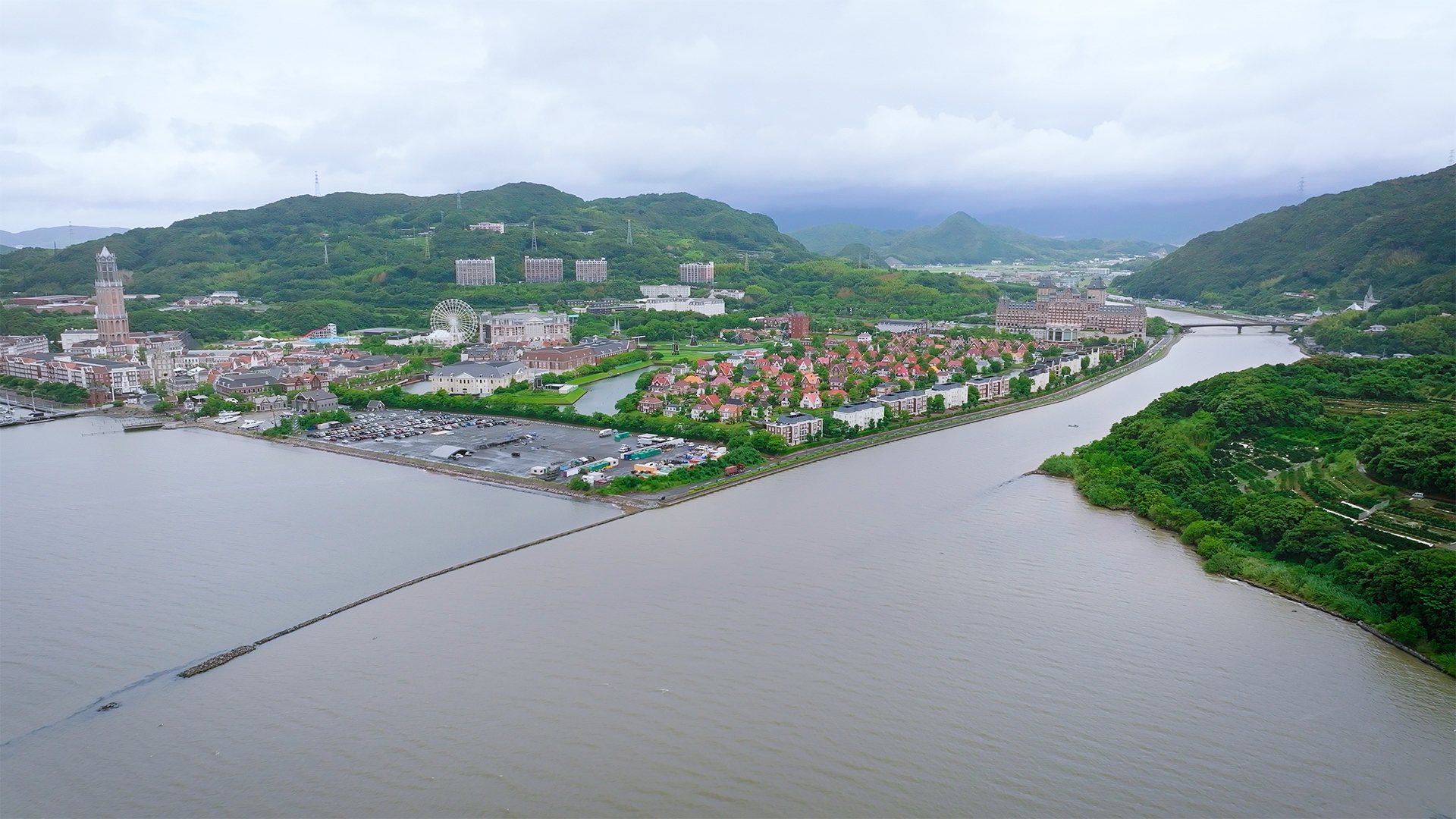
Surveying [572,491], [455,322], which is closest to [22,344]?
[455,322]

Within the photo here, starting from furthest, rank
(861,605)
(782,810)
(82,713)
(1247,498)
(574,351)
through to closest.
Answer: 1. (574,351)
2. (1247,498)
3. (861,605)
4. (82,713)
5. (782,810)

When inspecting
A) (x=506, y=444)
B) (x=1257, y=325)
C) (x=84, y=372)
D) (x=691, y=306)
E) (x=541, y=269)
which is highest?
(x=541, y=269)

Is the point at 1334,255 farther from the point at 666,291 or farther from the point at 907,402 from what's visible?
the point at 907,402

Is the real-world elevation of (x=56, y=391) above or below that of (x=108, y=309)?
below

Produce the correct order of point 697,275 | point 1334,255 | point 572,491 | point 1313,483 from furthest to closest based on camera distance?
point 697,275 → point 1334,255 → point 572,491 → point 1313,483

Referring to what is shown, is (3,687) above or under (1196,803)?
above

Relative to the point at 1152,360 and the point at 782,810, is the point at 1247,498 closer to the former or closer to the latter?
the point at 782,810

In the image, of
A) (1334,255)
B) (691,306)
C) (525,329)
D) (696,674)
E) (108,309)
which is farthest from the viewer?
(1334,255)

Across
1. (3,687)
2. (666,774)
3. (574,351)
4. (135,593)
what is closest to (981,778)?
(666,774)
